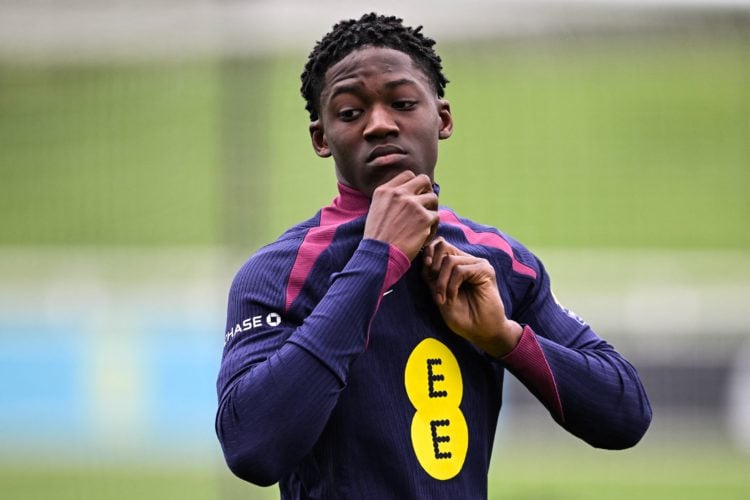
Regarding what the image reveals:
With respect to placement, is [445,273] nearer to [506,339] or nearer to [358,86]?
[506,339]

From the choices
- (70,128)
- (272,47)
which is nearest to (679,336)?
(272,47)

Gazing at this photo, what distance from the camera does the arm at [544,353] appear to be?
4.97 feet

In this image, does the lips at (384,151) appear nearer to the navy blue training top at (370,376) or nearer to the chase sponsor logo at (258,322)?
the navy blue training top at (370,376)

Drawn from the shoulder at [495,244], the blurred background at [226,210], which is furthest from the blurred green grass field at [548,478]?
the shoulder at [495,244]

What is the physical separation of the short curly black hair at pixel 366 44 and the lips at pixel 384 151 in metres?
0.14

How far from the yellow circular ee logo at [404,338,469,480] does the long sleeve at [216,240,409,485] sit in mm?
126

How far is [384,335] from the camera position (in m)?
1.52

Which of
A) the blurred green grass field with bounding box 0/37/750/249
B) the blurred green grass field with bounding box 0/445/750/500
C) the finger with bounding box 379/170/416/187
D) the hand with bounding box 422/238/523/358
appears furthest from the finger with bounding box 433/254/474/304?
the blurred green grass field with bounding box 0/445/750/500

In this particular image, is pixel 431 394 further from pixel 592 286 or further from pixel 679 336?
pixel 592 286

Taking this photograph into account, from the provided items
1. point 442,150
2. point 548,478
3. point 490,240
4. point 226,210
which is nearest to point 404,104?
point 490,240

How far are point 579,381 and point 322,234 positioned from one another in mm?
399

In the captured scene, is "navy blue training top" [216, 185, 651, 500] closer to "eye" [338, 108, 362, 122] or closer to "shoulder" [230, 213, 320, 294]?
"shoulder" [230, 213, 320, 294]

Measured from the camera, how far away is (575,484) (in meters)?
6.83

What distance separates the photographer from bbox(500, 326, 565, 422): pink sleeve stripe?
1531 millimetres
